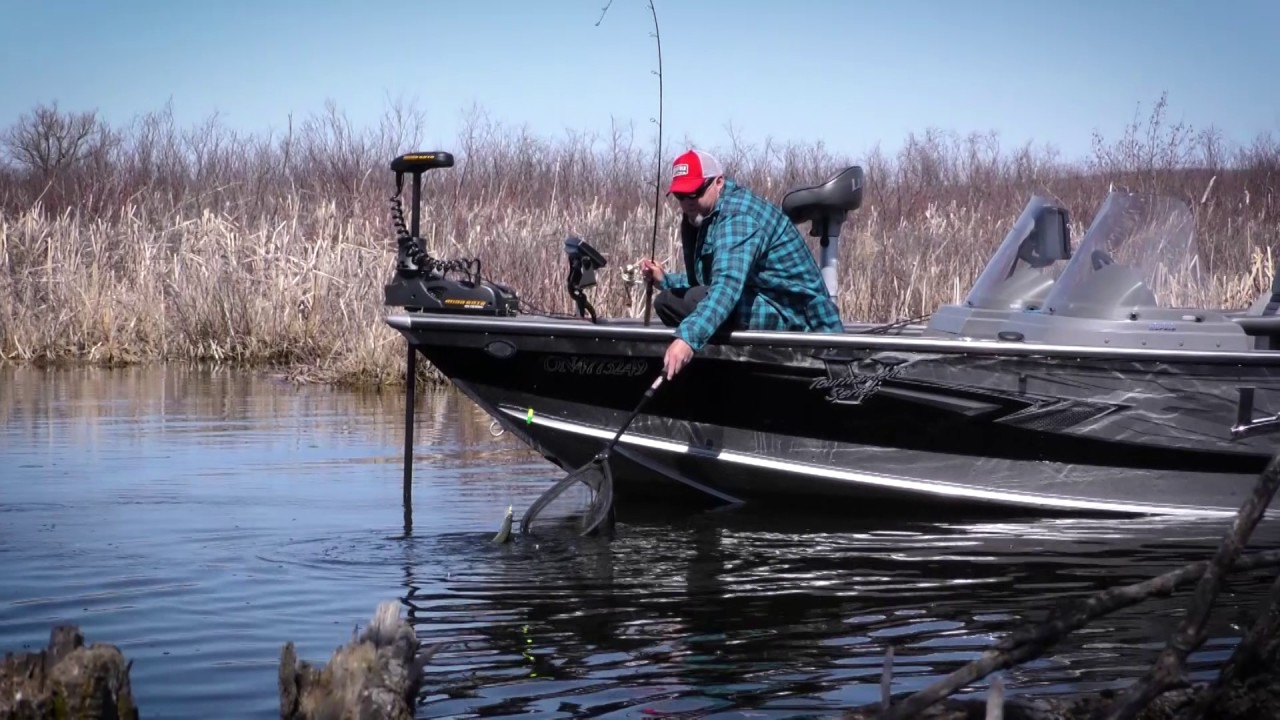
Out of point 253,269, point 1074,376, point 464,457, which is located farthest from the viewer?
point 253,269

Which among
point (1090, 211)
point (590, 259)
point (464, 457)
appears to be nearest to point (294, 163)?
point (1090, 211)

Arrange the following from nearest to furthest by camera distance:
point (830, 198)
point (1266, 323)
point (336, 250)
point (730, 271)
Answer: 1. point (730, 271)
2. point (1266, 323)
3. point (830, 198)
4. point (336, 250)

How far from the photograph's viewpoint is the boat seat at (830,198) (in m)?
7.07

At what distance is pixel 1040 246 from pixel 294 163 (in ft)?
40.5

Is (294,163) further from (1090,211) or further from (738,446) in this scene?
(738,446)

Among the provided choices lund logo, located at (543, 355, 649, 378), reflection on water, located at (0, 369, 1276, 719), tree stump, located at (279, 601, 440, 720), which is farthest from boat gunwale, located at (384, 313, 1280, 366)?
tree stump, located at (279, 601, 440, 720)

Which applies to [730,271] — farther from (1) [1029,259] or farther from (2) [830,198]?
(1) [1029,259]

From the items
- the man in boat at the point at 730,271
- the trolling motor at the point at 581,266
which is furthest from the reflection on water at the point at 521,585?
the trolling motor at the point at 581,266

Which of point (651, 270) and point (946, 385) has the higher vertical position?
point (651, 270)

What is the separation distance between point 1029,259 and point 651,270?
1.77 m

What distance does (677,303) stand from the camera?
258 inches

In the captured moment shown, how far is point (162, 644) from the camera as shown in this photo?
4.50m

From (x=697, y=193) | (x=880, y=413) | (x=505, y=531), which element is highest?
(x=697, y=193)

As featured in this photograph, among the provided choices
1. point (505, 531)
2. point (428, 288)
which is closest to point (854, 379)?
point (505, 531)
